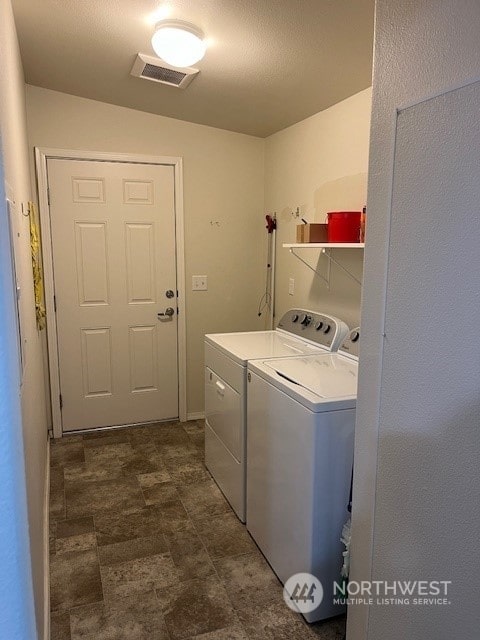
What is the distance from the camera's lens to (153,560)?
7.29 feet

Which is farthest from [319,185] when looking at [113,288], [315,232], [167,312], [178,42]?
[113,288]

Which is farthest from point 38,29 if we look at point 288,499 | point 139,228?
point 288,499

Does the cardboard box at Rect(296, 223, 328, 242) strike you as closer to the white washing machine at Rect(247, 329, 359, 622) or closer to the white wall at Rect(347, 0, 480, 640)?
the white washing machine at Rect(247, 329, 359, 622)

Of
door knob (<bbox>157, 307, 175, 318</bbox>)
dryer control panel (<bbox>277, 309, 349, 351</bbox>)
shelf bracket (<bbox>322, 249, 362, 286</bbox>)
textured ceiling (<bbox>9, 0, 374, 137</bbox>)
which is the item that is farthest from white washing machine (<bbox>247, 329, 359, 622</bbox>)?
door knob (<bbox>157, 307, 175, 318</bbox>)

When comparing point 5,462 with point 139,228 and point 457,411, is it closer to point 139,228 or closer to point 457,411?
point 457,411

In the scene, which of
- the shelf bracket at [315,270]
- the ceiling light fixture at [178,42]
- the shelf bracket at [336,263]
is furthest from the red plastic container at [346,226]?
the ceiling light fixture at [178,42]

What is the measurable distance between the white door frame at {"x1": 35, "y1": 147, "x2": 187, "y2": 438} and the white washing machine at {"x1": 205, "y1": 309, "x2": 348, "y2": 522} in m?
0.93

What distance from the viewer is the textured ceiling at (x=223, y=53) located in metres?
1.92

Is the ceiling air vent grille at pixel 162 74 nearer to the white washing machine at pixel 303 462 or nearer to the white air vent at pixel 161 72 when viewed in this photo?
the white air vent at pixel 161 72

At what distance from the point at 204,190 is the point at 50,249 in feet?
4.12

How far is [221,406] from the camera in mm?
2689

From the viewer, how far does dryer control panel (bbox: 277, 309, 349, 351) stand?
8.43 ft

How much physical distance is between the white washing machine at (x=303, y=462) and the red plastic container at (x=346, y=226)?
68 cm

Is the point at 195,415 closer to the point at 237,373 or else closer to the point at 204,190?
the point at 237,373
